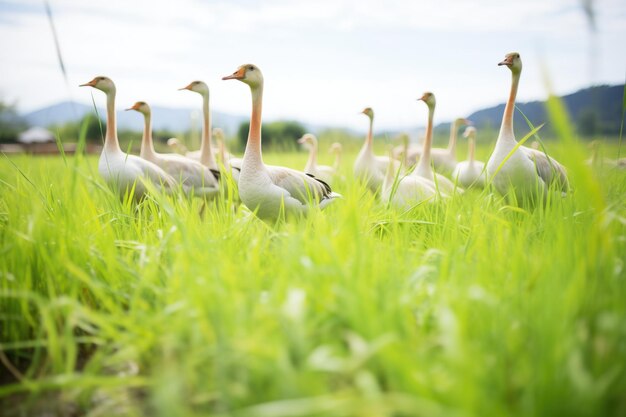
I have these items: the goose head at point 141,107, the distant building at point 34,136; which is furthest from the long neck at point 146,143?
the distant building at point 34,136

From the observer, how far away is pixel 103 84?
5090 millimetres

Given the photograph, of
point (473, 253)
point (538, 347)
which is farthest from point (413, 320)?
point (473, 253)

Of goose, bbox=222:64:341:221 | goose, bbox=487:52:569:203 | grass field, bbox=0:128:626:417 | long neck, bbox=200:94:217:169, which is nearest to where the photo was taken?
grass field, bbox=0:128:626:417

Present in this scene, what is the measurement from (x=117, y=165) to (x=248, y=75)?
1902 millimetres

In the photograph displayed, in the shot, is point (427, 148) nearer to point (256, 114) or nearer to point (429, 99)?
point (429, 99)

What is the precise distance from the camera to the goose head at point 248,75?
374 centimetres

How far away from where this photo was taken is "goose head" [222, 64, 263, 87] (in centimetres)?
374

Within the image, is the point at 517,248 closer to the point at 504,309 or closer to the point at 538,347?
the point at 504,309

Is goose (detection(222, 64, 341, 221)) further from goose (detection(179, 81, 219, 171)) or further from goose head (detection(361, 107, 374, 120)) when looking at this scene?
goose head (detection(361, 107, 374, 120))

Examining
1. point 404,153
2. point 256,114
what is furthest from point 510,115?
point 256,114

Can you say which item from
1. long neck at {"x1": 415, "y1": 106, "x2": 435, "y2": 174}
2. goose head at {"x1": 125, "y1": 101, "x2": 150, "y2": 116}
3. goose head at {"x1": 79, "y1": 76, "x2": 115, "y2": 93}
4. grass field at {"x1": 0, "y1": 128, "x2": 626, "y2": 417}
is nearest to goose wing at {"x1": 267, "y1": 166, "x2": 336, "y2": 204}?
grass field at {"x1": 0, "y1": 128, "x2": 626, "y2": 417}

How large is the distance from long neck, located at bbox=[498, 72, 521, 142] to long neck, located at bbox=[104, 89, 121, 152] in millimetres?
4195

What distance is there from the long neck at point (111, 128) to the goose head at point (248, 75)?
5.90ft

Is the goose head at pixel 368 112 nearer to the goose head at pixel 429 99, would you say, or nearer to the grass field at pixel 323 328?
the goose head at pixel 429 99
